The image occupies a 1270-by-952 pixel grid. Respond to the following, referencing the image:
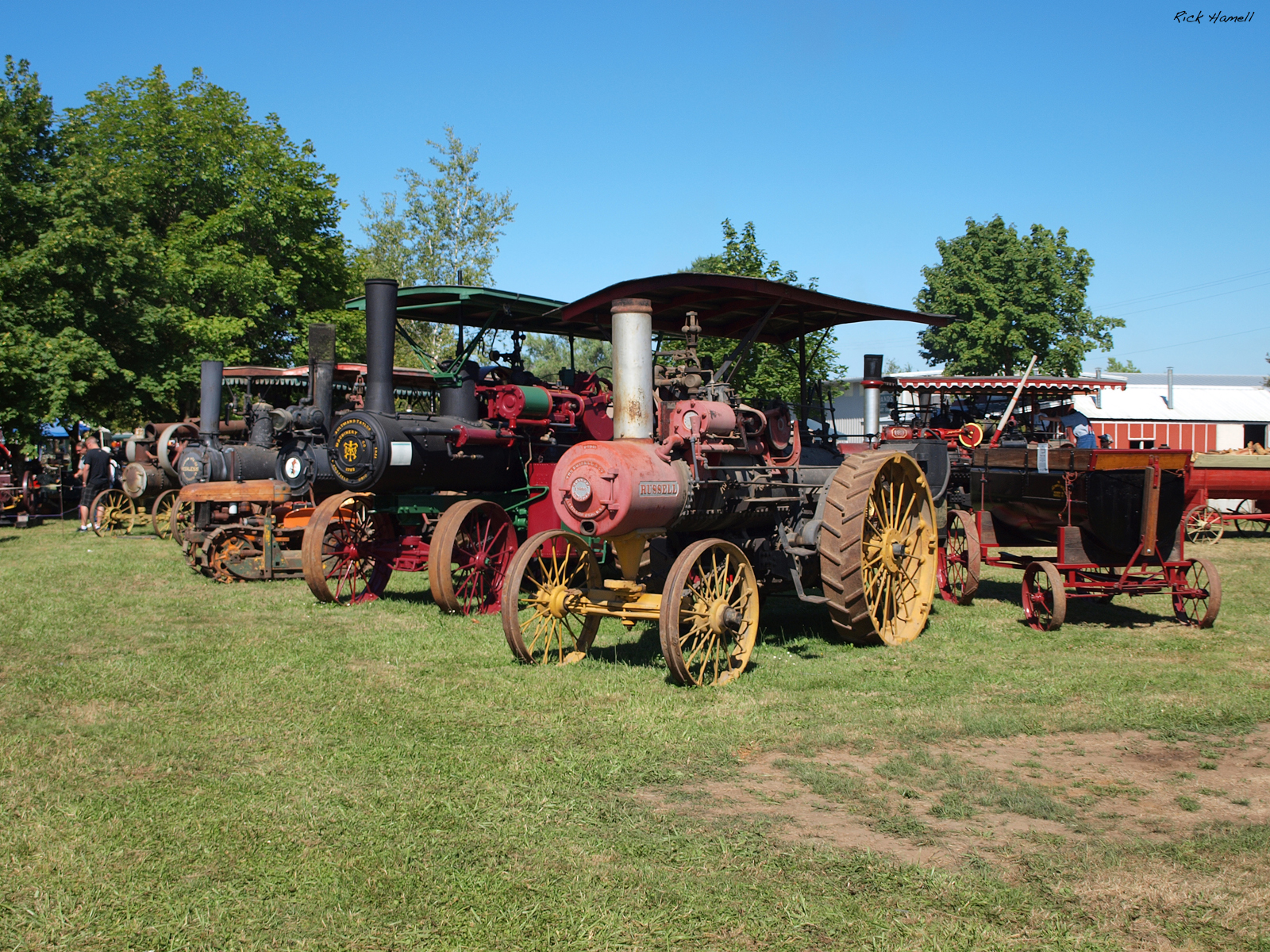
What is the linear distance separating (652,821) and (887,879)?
929 millimetres

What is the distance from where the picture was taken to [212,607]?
30.4 feet

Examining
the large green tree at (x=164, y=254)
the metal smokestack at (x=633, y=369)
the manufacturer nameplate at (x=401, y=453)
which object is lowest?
the manufacturer nameplate at (x=401, y=453)

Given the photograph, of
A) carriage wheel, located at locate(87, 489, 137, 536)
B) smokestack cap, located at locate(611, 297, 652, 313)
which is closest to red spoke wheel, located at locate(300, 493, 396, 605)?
smokestack cap, located at locate(611, 297, 652, 313)

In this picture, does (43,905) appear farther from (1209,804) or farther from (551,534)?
(1209,804)

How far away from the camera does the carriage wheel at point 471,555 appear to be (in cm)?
822

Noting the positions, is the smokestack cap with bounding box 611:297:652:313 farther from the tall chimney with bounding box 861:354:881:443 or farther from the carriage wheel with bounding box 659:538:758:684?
the tall chimney with bounding box 861:354:881:443

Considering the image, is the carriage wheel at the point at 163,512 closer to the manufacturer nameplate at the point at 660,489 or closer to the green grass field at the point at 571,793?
the green grass field at the point at 571,793

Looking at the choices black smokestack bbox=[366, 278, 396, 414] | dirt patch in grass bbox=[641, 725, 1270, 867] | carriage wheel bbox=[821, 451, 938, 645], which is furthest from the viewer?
black smokestack bbox=[366, 278, 396, 414]

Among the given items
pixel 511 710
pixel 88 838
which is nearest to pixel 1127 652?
pixel 511 710

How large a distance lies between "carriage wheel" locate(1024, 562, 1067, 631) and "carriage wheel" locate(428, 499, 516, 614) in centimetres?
416

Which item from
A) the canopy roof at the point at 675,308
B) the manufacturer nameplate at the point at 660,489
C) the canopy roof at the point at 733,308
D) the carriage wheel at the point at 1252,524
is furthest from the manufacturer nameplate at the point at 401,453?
the carriage wheel at the point at 1252,524

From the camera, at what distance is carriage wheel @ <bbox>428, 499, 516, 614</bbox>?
8219 mm

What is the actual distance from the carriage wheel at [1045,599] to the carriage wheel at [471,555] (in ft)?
13.6

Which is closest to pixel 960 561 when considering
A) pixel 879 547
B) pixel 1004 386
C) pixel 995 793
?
pixel 879 547
